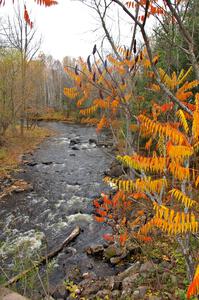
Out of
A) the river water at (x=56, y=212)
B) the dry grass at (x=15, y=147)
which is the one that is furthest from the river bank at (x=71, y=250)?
the dry grass at (x=15, y=147)

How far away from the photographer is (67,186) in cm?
1138

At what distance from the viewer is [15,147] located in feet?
59.6

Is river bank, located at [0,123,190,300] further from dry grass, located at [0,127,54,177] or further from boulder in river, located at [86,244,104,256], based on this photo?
dry grass, located at [0,127,54,177]

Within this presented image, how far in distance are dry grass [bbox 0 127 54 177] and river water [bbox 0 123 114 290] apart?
85 cm

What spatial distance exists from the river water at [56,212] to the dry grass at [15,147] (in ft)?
2.79

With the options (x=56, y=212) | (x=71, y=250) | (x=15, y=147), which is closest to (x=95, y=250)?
(x=71, y=250)

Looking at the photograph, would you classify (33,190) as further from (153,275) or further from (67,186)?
(153,275)

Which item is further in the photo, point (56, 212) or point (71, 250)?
point (56, 212)

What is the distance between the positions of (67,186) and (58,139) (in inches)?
424

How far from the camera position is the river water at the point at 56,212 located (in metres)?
6.30

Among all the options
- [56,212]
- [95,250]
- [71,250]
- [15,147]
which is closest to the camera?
[95,250]

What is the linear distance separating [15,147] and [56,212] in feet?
34.5

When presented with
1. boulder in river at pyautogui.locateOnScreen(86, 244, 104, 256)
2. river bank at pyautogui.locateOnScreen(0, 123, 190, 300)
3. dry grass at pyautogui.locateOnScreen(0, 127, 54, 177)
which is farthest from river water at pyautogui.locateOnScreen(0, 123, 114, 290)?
dry grass at pyautogui.locateOnScreen(0, 127, 54, 177)

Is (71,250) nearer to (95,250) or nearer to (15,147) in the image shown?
(95,250)
